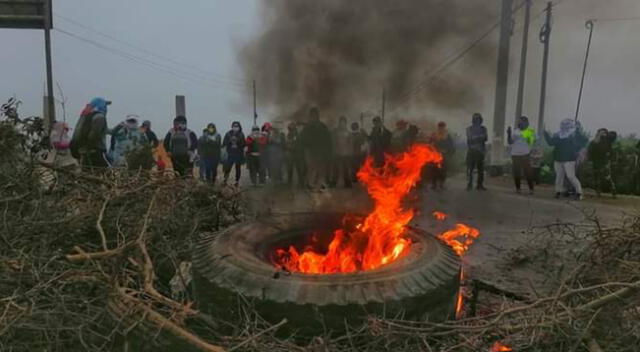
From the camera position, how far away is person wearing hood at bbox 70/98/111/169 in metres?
6.25

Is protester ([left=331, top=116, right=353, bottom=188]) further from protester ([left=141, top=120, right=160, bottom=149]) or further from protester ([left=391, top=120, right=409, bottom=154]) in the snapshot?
protester ([left=141, top=120, right=160, bottom=149])

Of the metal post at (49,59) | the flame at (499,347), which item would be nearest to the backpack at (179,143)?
the metal post at (49,59)

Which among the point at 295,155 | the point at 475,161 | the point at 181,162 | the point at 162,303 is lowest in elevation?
the point at 162,303

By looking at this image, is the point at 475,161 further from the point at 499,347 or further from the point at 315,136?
the point at 499,347

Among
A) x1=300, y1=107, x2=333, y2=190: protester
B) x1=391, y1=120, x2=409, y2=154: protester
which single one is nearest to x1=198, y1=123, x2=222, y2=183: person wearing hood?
x1=300, y1=107, x2=333, y2=190: protester

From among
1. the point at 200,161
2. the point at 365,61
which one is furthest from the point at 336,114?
the point at 200,161

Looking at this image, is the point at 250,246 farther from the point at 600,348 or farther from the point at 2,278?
the point at 600,348

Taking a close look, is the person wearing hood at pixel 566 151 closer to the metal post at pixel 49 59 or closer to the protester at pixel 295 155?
the protester at pixel 295 155

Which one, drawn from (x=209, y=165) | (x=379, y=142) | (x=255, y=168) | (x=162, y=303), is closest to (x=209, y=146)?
(x=209, y=165)

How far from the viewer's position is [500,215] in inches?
288

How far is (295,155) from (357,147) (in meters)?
1.03

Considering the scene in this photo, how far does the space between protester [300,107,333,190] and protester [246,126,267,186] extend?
354cm

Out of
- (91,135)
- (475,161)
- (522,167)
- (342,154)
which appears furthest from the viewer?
(522,167)

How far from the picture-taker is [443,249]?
337 centimetres
